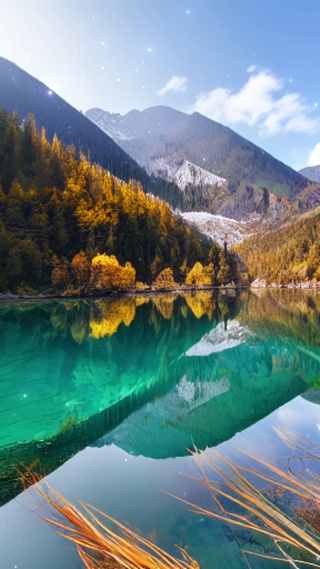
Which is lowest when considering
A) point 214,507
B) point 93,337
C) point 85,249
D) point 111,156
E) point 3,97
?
point 93,337

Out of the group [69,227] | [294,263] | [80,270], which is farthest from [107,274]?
[294,263]

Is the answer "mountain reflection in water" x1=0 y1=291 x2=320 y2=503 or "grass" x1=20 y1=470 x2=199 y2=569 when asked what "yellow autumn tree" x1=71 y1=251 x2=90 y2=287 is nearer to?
"mountain reflection in water" x1=0 y1=291 x2=320 y2=503

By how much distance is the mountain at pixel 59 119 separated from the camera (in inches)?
6166

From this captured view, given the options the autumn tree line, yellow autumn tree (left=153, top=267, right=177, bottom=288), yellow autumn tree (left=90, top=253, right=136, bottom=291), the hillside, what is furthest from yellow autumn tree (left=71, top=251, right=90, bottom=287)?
the hillside

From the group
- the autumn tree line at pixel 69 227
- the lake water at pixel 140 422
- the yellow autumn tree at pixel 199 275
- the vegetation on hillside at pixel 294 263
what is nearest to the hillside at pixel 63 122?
the vegetation on hillside at pixel 294 263

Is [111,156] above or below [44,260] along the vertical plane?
above

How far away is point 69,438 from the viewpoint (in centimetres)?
682

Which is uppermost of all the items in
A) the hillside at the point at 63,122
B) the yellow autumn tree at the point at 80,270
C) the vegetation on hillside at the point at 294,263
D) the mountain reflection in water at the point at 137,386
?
the hillside at the point at 63,122

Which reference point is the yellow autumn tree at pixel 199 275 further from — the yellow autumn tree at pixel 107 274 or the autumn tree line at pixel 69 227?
the yellow autumn tree at pixel 107 274

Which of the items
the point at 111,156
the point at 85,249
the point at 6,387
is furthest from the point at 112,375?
the point at 111,156

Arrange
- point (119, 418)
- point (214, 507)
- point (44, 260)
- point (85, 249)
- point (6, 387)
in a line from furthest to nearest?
point (85, 249) < point (44, 260) < point (6, 387) < point (119, 418) < point (214, 507)

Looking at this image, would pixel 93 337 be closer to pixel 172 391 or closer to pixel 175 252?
pixel 172 391

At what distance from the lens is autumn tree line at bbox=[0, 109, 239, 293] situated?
5457 centimetres

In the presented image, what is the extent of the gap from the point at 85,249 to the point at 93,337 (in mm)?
51662
